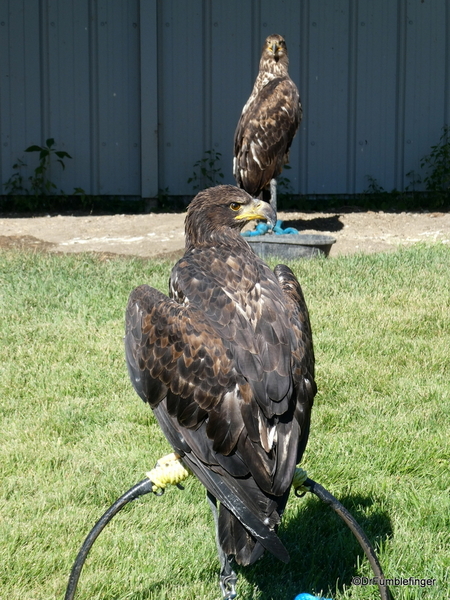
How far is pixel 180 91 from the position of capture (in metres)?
12.2

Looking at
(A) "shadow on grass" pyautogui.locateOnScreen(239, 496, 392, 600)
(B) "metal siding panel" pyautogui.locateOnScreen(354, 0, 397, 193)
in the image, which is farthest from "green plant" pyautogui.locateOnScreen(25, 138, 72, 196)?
(A) "shadow on grass" pyautogui.locateOnScreen(239, 496, 392, 600)

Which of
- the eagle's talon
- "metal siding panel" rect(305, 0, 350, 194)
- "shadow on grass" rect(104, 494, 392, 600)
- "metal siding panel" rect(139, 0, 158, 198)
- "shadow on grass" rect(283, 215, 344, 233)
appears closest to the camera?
the eagle's talon

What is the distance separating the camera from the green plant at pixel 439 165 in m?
12.6

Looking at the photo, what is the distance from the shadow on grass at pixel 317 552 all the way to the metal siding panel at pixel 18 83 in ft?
30.9

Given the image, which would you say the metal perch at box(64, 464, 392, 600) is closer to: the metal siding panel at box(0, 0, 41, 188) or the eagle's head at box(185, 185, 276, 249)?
the eagle's head at box(185, 185, 276, 249)

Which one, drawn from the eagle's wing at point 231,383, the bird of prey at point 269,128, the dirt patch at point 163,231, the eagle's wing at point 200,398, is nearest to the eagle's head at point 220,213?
the eagle's wing at point 231,383

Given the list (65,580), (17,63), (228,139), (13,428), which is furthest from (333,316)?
(17,63)

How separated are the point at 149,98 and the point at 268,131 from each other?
2723 mm

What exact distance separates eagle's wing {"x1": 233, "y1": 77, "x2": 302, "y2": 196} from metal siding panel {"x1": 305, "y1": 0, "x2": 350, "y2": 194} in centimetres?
271

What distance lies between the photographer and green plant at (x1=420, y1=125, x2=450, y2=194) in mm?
12641

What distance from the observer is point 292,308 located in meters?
3.13

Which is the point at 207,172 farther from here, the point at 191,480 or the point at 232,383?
the point at 232,383

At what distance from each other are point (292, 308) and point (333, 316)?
129 inches

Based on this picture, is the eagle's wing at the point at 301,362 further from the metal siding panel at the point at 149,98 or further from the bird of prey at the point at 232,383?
the metal siding panel at the point at 149,98
